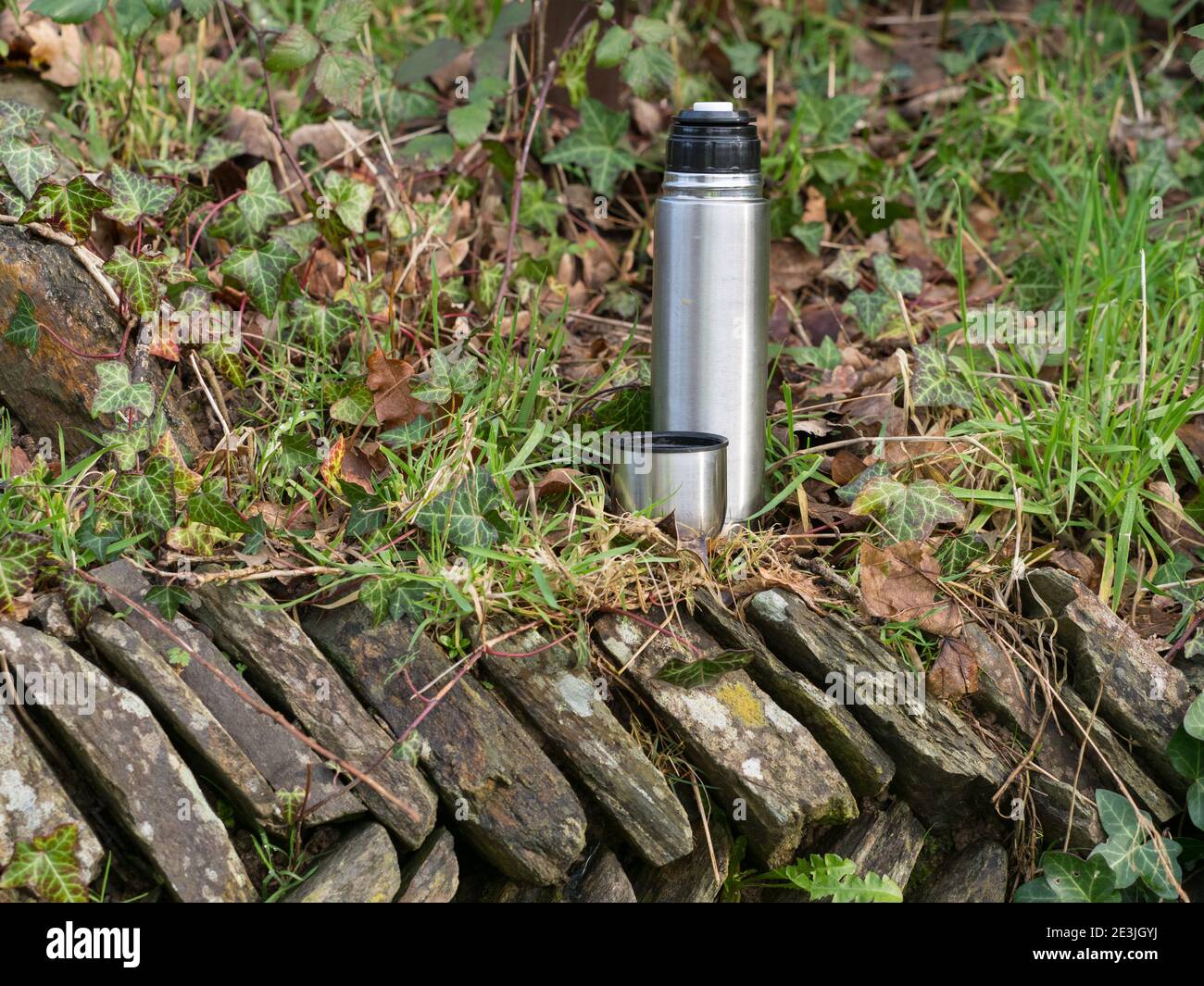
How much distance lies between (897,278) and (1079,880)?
1.71 meters

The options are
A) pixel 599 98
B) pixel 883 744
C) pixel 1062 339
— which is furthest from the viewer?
pixel 599 98

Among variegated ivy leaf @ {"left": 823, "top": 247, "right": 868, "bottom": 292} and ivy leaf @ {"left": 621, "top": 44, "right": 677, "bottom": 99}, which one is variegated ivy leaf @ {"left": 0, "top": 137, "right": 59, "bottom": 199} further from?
variegated ivy leaf @ {"left": 823, "top": 247, "right": 868, "bottom": 292}

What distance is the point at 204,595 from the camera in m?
2.24

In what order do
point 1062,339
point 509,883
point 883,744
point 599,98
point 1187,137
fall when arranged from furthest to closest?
point 1187,137 < point 599,98 < point 1062,339 < point 883,744 < point 509,883

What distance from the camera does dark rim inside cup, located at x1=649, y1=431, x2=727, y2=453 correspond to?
2.52 m

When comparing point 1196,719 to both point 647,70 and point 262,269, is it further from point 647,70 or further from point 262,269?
point 262,269

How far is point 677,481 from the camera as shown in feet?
8.07

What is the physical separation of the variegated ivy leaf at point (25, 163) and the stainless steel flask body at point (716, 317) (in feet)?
4.33

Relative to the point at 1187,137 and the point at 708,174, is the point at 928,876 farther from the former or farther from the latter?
the point at 1187,137

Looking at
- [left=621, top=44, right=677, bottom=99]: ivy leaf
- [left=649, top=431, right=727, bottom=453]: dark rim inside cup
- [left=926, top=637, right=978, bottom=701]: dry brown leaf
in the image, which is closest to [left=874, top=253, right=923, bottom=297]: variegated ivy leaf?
[left=621, top=44, right=677, bottom=99]: ivy leaf

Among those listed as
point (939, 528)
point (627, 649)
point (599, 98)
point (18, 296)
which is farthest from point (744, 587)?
point (599, 98)

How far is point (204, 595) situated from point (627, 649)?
0.80m

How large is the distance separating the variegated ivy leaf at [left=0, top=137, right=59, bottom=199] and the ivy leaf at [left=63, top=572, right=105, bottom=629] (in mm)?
943

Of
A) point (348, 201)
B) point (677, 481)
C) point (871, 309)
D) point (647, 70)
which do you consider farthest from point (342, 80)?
point (871, 309)
